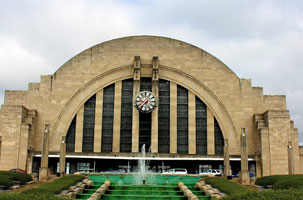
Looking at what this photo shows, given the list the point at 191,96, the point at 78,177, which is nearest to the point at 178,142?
the point at 191,96

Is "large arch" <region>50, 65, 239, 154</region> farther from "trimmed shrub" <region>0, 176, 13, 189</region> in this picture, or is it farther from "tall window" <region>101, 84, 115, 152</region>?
"trimmed shrub" <region>0, 176, 13, 189</region>

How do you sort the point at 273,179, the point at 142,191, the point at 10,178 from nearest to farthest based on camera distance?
the point at 142,191 → the point at 10,178 → the point at 273,179

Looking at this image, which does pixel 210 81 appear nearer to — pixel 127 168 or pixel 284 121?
pixel 284 121

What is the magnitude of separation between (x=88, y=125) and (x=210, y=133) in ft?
47.1

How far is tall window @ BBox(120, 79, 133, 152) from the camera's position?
46281mm

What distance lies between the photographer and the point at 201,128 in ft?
154

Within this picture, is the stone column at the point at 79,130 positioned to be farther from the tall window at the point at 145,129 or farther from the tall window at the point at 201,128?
the tall window at the point at 201,128

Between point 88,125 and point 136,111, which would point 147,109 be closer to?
point 136,111

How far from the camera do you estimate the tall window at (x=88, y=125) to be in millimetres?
46078

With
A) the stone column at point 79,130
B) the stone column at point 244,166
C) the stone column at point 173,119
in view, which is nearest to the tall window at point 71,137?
the stone column at point 79,130

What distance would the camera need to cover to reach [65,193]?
71.7 feet

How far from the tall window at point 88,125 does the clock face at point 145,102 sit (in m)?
5.47

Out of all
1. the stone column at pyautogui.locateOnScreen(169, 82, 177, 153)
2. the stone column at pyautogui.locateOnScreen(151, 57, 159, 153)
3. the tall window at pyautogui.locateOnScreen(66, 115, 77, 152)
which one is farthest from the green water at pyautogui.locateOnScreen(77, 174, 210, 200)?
the tall window at pyautogui.locateOnScreen(66, 115, 77, 152)

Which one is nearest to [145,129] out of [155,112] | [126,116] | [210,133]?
[155,112]
